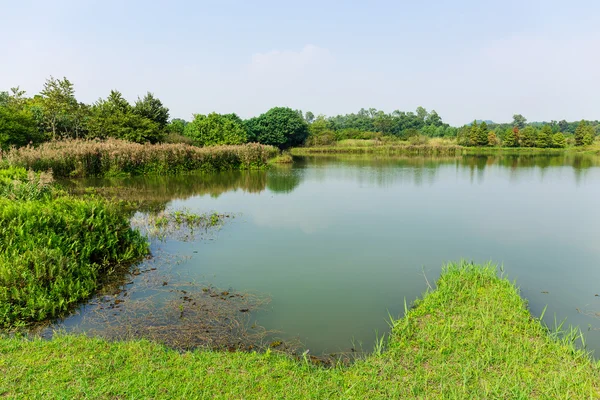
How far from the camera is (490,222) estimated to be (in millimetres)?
9664

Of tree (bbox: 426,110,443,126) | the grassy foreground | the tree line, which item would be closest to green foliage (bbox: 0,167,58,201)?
the grassy foreground

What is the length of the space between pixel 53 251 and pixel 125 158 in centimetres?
1354

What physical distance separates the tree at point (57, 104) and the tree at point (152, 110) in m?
3.88

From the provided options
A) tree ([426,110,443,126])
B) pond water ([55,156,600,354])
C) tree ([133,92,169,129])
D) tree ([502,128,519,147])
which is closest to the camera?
pond water ([55,156,600,354])

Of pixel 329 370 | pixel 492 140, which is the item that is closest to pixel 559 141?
pixel 492 140

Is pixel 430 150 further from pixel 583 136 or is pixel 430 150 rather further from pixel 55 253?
pixel 55 253

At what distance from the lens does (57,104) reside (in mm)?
21547

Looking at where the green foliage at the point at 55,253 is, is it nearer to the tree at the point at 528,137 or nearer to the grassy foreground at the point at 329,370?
the grassy foreground at the point at 329,370

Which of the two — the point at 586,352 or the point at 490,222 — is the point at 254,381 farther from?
the point at 490,222

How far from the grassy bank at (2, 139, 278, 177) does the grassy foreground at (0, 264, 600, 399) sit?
12.1m

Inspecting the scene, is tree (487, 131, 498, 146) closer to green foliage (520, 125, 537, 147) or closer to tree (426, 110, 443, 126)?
green foliage (520, 125, 537, 147)

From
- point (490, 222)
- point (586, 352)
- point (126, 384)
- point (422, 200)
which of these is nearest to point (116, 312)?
point (126, 384)

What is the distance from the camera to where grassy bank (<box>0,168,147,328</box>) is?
174 inches

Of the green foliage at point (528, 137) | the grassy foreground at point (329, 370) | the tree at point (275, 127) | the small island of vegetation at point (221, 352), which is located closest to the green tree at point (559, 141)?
the green foliage at point (528, 137)
